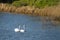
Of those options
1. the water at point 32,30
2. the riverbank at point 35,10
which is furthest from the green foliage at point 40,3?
the water at point 32,30

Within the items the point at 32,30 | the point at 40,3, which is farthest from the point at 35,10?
the point at 32,30

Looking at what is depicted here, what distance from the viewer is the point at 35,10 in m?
36.2

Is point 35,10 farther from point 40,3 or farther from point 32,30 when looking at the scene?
point 32,30

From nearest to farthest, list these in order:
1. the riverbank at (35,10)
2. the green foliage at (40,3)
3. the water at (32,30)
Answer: the water at (32,30) < the riverbank at (35,10) < the green foliage at (40,3)

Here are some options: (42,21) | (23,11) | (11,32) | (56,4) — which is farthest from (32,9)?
(11,32)

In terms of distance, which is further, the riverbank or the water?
the riverbank

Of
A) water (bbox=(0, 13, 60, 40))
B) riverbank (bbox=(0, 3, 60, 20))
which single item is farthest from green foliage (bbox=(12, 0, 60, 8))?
water (bbox=(0, 13, 60, 40))

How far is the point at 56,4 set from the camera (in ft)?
124

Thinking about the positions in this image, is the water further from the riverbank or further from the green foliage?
the green foliage

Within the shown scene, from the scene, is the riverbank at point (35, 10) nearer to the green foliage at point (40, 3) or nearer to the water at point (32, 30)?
the green foliage at point (40, 3)

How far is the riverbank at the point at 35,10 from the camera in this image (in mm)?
34609

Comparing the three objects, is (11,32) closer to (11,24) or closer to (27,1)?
(11,24)

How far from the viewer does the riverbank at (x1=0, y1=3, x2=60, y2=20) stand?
34.6 metres

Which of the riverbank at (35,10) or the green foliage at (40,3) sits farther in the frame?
the green foliage at (40,3)
